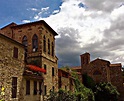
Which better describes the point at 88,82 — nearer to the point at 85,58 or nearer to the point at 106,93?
the point at 106,93

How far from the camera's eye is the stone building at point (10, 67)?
1683 cm

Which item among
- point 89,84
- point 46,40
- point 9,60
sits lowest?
point 89,84

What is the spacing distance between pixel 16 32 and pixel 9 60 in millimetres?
11447

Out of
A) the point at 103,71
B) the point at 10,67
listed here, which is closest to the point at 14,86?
the point at 10,67

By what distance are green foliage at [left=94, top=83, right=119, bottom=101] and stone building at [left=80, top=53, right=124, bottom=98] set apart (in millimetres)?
3110

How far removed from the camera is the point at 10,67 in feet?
58.6

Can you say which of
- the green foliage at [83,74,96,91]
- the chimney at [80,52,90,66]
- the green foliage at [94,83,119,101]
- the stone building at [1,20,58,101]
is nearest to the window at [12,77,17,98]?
the stone building at [1,20,58,101]

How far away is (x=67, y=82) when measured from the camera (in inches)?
1353

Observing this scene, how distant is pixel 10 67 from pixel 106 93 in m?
34.0

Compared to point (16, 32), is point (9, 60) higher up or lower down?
lower down

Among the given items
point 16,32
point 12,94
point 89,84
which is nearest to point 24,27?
point 16,32

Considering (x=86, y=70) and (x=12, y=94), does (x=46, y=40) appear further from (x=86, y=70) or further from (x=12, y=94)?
(x=86, y=70)

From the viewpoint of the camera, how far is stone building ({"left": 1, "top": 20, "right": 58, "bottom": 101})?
82.2ft

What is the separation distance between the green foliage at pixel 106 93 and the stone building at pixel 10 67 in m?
31.2
